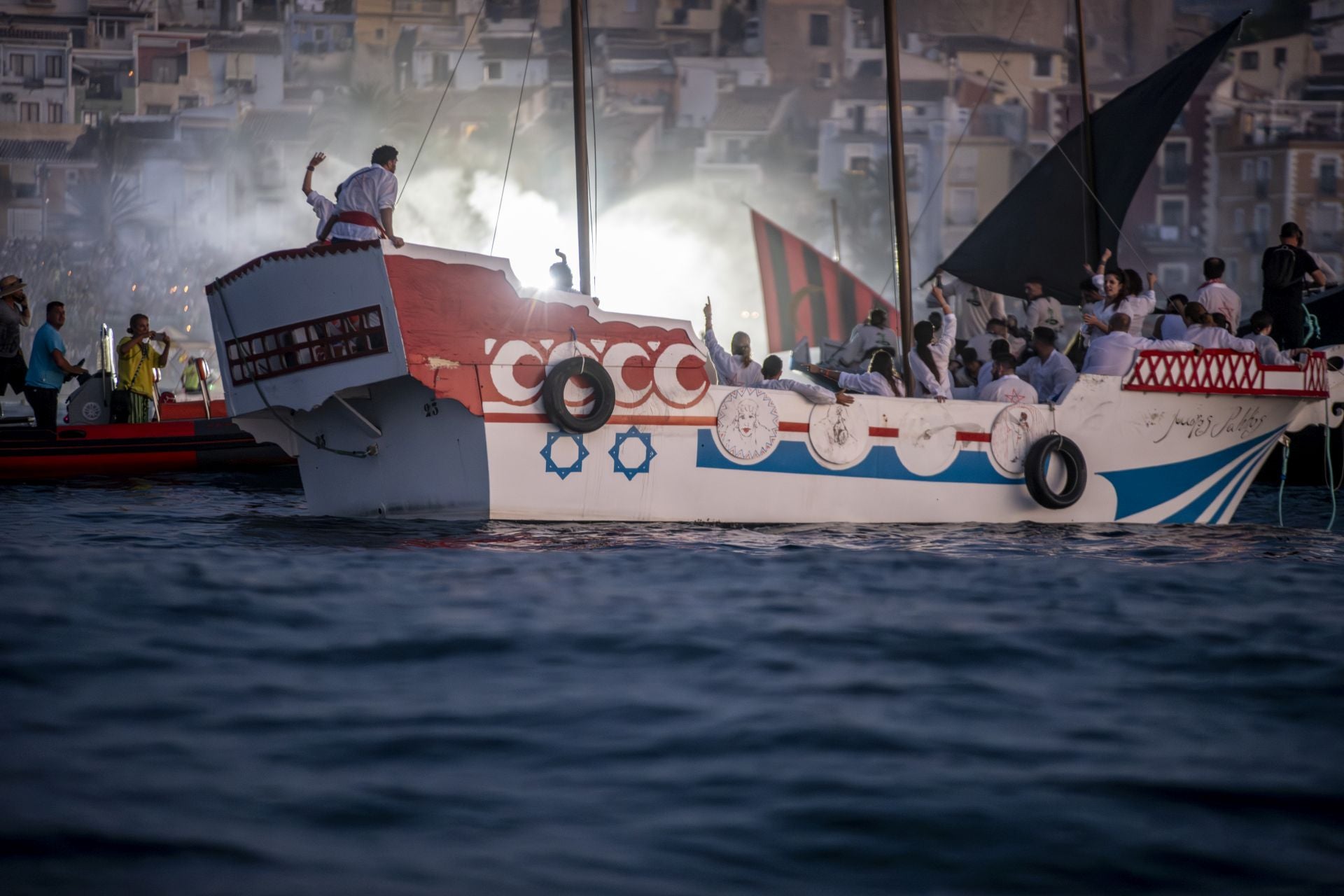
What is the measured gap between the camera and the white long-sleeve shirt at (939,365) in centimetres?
1198

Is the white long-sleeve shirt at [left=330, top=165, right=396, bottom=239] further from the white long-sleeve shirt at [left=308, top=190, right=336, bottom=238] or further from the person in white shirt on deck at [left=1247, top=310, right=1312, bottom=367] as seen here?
the person in white shirt on deck at [left=1247, top=310, right=1312, bottom=367]

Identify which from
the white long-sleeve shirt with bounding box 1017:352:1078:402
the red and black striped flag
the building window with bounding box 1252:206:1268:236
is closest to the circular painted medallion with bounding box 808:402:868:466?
the white long-sleeve shirt with bounding box 1017:352:1078:402

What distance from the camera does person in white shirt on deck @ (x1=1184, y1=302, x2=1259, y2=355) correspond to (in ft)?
45.4

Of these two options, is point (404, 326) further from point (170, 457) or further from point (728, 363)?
point (170, 457)

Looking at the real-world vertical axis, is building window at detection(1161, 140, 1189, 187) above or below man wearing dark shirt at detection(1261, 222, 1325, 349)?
above

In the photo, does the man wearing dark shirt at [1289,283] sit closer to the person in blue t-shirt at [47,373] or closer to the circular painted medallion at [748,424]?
the circular painted medallion at [748,424]

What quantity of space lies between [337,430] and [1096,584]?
5.98 metres

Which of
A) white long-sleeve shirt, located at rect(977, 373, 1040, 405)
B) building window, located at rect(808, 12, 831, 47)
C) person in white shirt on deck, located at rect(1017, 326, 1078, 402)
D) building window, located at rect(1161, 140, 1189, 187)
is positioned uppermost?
building window, located at rect(808, 12, 831, 47)

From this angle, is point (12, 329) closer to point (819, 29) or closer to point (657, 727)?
point (657, 727)

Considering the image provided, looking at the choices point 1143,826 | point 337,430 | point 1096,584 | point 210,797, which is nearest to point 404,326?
point 337,430

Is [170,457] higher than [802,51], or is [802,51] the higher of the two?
[802,51]

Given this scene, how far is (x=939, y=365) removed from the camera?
12.1 meters

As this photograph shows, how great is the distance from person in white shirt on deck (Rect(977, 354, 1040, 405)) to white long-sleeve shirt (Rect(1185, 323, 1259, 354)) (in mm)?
2197

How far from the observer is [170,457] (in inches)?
698
